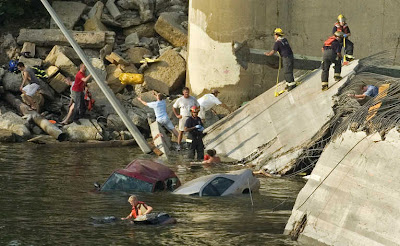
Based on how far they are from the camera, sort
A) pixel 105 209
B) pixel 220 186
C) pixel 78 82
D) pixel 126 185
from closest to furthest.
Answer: pixel 105 209, pixel 220 186, pixel 126 185, pixel 78 82

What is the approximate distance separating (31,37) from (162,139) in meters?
7.12

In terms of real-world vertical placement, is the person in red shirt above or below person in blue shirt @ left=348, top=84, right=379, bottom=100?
below

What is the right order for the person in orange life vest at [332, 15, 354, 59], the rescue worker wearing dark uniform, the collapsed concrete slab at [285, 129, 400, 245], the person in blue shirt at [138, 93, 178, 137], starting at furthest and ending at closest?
the person in blue shirt at [138, 93, 178, 137]
the person in orange life vest at [332, 15, 354, 59]
the rescue worker wearing dark uniform
the collapsed concrete slab at [285, 129, 400, 245]

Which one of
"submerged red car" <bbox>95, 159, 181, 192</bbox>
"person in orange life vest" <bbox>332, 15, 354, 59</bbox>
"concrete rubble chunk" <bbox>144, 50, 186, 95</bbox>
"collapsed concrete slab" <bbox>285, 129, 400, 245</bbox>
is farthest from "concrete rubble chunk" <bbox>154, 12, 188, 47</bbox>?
"collapsed concrete slab" <bbox>285, 129, 400, 245</bbox>

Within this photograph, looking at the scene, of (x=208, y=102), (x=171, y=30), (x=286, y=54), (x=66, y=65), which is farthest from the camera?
(x=171, y=30)

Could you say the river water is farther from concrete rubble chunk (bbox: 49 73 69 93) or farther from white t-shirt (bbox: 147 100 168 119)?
concrete rubble chunk (bbox: 49 73 69 93)

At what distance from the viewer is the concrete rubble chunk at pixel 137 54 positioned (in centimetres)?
3084

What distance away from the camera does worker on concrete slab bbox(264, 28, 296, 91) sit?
25.5 meters

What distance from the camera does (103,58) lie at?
30797mm

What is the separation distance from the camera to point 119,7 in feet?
107

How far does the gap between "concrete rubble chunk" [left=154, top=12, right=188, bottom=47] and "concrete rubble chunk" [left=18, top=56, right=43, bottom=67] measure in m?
3.99

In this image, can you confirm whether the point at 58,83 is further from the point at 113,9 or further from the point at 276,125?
the point at 276,125

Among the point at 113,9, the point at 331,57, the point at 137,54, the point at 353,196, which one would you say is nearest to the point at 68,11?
the point at 113,9

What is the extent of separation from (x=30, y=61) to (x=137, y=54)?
3.27 metres
